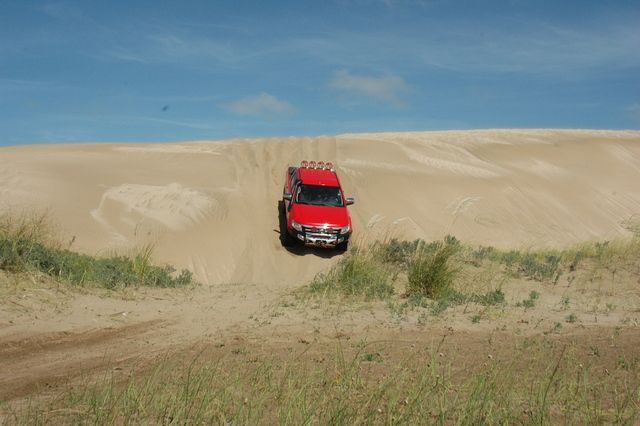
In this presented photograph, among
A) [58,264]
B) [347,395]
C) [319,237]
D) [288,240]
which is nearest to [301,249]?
[288,240]

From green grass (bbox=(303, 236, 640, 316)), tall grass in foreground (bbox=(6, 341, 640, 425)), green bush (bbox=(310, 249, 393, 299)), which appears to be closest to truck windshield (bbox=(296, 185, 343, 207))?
green grass (bbox=(303, 236, 640, 316))

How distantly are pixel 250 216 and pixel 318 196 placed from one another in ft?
13.1

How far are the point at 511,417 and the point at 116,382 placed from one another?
3.29 metres

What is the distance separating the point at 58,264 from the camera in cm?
1090

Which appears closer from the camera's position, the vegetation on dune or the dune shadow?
the vegetation on dune

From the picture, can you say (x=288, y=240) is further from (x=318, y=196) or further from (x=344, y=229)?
(x=344, y=229)

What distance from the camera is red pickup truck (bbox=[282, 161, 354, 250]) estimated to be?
18.6 metres

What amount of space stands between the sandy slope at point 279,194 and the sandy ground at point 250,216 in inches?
3.3

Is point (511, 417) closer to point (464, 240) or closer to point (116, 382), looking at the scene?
point (116, 382)

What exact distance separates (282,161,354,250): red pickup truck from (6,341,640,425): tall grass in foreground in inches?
477

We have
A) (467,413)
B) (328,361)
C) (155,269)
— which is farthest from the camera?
(155,269)

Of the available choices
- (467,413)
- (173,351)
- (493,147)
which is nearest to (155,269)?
(173,351)

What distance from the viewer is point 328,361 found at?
6.53 meters

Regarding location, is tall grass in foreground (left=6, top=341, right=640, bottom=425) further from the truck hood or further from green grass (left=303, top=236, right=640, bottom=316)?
the truck hood
